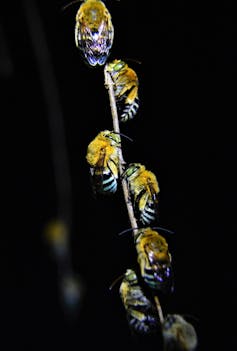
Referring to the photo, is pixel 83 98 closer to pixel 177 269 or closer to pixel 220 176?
pixel 220 176

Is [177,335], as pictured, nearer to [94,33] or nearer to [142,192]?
[142,192]

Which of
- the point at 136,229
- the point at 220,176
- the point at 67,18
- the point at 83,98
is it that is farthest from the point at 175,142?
the point at 136,229

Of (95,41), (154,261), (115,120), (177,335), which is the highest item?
(95,41)

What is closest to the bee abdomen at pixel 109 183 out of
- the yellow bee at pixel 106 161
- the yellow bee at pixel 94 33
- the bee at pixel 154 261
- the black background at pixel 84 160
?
the yellow bee at pixel 106 161

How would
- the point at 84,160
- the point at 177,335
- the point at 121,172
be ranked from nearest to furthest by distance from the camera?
the point at 177,335 → the point at 121,172 → the point at 84,160

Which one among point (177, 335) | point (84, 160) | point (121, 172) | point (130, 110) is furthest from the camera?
point (84, 160)

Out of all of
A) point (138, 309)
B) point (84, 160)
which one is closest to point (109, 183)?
point (138, 309)

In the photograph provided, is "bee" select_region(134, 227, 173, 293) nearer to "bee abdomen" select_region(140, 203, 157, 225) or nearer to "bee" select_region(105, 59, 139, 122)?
"bee abdomen" select_region(140, 203, 157, 225)
